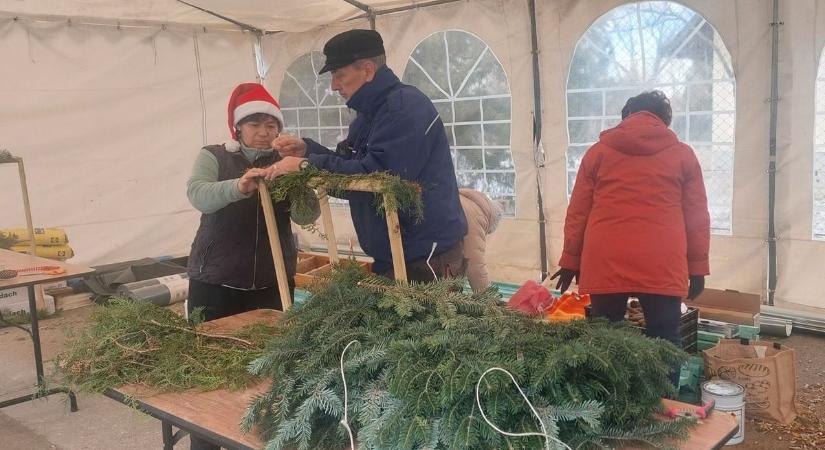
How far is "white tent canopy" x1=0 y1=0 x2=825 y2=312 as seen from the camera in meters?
4.22

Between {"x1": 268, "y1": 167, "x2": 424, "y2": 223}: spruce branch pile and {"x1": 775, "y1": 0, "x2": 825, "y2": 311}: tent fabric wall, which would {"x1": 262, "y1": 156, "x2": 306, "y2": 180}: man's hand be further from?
{"x1": 775, "y1": 0, "x2": 825, "y2": 311}: tent fabric wall

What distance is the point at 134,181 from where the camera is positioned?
6.56m

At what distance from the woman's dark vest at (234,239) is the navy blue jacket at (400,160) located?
513 millimetres

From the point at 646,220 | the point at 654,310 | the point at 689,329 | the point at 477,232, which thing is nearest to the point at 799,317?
the point at 689,329

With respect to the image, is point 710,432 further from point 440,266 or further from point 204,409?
point 204,409

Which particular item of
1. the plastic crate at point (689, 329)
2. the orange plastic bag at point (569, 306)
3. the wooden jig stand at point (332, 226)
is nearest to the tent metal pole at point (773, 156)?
the plastic crate at point (689, 329)

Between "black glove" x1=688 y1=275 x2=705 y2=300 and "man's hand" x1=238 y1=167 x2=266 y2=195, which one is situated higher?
"man's hand" x1=238 y1=167 x2=266 y2=195

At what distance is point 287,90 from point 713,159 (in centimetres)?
430

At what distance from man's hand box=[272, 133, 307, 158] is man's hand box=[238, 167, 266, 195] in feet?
0.65

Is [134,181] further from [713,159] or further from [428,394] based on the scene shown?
[428,394]

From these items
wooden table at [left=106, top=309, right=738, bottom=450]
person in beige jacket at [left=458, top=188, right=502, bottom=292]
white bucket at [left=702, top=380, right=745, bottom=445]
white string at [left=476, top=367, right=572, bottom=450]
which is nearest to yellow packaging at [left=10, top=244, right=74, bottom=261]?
person in beige jacket at [left=458, top=188, right=502, bottom=292]

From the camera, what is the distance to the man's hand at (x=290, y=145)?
93.2 inches

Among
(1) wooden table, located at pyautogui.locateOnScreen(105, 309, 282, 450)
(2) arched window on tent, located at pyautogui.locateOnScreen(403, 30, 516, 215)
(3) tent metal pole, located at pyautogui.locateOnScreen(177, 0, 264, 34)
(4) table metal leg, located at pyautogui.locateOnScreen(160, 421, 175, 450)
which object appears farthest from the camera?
(3) tent metal pole, located at pyautogui.locateOnScreen(177, 0, 264, 34)

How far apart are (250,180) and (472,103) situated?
363cm
